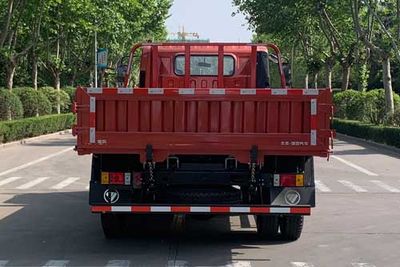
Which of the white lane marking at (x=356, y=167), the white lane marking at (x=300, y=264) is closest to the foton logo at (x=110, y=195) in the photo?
the white lane marking at (x=300, y=264)

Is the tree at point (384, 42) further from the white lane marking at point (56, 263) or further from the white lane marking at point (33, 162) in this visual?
the white lane marking at point (56, 263)

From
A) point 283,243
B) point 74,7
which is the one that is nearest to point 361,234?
point 283,243

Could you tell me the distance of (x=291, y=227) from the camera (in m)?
8.46

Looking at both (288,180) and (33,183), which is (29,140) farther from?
(288,180)

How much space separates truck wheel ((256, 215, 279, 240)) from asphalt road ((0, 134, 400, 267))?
0.51ft

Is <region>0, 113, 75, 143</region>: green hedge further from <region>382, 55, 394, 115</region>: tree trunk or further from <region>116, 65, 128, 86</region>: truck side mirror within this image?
<region>116, 65, 128, 86</region>: truck side mirror

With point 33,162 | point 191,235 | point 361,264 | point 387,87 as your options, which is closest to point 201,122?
point 191,235

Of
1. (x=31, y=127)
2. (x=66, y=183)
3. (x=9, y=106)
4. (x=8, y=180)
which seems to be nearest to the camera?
(x=66, y=183)

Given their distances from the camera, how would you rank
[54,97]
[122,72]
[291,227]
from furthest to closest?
[54,97]
[122,72]
[291,227]

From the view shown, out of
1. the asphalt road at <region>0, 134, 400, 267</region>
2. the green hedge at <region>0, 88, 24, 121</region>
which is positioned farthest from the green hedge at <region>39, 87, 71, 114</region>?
the asphalt road at <region>0, 134, 400, 267</region>

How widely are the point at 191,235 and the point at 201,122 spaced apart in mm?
2096

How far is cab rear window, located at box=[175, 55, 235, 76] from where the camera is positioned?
1034 centimetres

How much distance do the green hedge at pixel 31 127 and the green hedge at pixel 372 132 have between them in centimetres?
1388

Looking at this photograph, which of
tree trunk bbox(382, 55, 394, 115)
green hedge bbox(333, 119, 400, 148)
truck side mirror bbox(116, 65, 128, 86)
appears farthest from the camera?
tree trunk bbox(382, 55, 394, 115)
